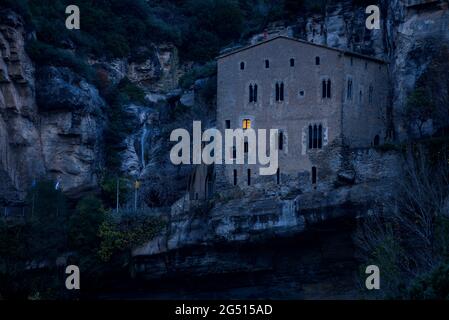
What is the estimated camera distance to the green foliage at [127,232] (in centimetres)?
7138

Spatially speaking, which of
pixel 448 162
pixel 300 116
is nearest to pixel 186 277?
pixel 300 116

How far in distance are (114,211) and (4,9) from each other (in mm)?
14157

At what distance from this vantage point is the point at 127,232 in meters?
71.7

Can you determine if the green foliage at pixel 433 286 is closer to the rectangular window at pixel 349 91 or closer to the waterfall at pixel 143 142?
the rectangular window at pixel 349 91

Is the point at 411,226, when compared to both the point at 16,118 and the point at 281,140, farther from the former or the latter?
the point at 16,118

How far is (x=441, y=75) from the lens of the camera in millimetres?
69000

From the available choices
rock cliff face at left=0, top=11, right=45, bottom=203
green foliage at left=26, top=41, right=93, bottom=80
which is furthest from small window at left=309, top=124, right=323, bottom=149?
green foliage at left=26, top=41, right=93, bottom=80

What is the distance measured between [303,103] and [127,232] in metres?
11.7

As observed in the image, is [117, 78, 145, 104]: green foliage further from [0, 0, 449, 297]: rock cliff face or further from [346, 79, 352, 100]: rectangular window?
[346, 79, 352, 100]: rectangular window

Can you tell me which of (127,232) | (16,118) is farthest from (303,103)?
(16,118)

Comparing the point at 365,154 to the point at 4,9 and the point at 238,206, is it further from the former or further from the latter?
the point at 4,9

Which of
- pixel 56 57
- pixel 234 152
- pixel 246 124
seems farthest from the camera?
pixel 56 57

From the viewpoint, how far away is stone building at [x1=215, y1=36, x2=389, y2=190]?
6856 centimetres

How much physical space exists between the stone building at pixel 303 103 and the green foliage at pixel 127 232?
4.32m
